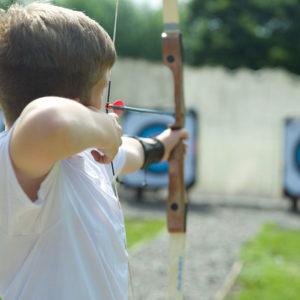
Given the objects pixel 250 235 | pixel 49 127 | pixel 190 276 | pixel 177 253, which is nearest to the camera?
pixel 49 127

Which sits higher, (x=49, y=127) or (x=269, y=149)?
(x=49, y=127)

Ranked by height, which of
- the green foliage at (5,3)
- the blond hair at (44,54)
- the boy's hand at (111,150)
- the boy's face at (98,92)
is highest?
the green foliage at (5,3)

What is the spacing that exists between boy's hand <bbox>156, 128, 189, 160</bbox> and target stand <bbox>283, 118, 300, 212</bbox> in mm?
6070

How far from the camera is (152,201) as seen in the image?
8023 millimetres

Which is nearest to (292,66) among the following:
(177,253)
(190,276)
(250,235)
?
(250,235)

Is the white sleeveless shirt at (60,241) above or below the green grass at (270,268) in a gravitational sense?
above

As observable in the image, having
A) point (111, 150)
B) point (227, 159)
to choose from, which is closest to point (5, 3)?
point (111, 150)

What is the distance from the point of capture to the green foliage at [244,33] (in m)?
25.0

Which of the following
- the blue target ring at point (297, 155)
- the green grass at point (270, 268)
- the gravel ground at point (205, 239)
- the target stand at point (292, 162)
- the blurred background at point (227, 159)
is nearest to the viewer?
the green grass at point (270, 268)

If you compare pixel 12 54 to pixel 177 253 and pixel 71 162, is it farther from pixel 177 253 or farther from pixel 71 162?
pixel 177 253

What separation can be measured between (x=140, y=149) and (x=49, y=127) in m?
0.78

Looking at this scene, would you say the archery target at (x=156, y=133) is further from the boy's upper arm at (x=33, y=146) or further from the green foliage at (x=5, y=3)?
the boy's upper arm at (x=33, y=146)

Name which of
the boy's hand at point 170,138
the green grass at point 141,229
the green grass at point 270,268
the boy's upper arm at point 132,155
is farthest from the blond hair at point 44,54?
the green grass at point 141,229

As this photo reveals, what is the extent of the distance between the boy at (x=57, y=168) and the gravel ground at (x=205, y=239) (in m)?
0.38
